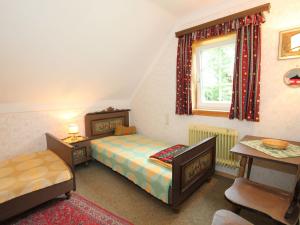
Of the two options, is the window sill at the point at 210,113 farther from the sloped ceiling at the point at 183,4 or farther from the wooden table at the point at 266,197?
the sloped ceiling at the point at 183,4

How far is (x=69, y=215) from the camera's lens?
182 cm

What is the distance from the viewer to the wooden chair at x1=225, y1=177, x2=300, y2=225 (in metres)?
1.20

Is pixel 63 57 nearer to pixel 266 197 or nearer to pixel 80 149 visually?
pixel 80 149

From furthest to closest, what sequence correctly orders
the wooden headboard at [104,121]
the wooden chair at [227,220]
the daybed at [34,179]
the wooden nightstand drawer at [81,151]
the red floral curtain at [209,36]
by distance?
the wooden headboard at [104,121] < the wooden nightstand drawer at [81,151] < the red floral curtain at [209,36] < the daybed at [34,179] < the wooden chair at [227,220]

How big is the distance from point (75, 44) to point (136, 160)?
65.4 inches

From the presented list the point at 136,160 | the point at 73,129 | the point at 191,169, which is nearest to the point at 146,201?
the point at 136,160

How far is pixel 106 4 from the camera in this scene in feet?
6.40

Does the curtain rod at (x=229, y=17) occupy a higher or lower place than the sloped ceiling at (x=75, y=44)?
higher

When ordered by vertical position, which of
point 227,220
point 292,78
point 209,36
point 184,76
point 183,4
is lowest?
point 227,220

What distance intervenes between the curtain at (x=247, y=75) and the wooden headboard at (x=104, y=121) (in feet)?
7.30

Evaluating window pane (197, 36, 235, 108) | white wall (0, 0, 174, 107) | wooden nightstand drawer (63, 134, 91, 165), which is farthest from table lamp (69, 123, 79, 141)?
window pane (197, 36, 235, 108)

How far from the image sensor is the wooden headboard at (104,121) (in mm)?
3240

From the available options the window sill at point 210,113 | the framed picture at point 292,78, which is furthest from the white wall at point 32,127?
the framed picture at point 292,78

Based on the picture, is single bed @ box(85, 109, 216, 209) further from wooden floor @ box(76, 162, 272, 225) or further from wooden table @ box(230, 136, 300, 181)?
wooden table @ box(230, 136, 300, 181)
